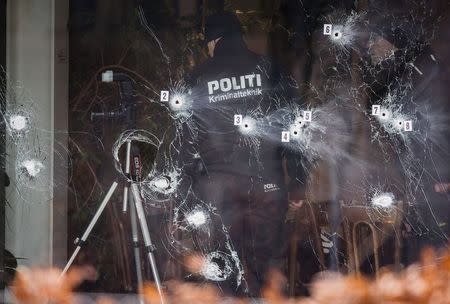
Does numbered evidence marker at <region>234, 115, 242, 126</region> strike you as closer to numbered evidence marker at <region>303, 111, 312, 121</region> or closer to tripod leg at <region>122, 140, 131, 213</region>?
numbered evidence marker at <region>303, 111, 312, 121</region>

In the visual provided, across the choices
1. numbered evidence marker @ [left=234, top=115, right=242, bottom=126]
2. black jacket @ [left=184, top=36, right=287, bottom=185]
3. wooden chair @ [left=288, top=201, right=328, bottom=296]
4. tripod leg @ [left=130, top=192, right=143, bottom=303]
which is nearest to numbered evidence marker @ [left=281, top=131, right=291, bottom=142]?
black jacket @ [left=184, top=36, right=287, bottom=185]

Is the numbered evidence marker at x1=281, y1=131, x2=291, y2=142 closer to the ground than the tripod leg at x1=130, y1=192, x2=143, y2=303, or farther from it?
farther from it

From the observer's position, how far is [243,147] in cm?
349

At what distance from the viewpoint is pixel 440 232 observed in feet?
11.0

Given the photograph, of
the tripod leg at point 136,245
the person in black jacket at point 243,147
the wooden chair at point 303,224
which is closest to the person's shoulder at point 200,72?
the person in black jacket at point 243,147

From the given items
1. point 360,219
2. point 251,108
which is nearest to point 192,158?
point 251,108

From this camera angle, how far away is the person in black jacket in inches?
136

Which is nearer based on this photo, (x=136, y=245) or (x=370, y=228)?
(x=370, y=228)

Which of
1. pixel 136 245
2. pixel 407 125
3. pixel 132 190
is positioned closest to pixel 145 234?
pixel 136 245

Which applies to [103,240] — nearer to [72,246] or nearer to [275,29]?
[72,246]

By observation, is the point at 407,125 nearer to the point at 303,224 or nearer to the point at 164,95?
the point at 303,224

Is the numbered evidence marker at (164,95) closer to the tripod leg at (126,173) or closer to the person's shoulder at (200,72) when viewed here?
the person's shoulder at (200,72)

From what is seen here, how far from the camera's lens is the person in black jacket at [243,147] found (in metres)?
3.45

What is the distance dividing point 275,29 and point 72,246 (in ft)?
5.35
